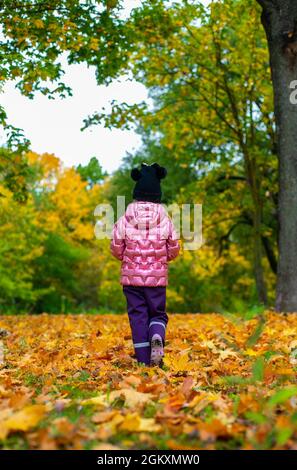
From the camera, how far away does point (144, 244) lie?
20.1ft

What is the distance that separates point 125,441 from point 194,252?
25482 mm

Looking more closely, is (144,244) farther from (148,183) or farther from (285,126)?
(285,126)

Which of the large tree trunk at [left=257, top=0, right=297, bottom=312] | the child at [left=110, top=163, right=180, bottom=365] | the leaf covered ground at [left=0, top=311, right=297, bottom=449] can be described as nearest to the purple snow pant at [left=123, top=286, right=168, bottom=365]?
the child at [left=110, top=163, right=180, bottom=365]

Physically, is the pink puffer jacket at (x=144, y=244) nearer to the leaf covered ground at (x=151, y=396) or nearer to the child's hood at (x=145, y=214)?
the child's hood at (x=145, y=214)

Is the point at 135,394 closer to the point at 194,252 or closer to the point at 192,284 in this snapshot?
the point at 194,252

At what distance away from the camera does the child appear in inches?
239

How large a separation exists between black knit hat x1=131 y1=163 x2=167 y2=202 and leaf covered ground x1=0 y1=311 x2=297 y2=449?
4.86 ft

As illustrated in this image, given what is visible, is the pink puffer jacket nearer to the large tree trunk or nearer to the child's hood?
the child's hood

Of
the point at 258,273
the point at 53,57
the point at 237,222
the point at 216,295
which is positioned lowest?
the point at 216,295

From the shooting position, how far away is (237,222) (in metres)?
24.2

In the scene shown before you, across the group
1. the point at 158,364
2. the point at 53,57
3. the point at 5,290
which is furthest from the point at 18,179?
the point at 5,290

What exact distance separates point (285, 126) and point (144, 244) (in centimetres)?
617

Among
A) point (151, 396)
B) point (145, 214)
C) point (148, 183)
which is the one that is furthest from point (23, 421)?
point (148, 183)
